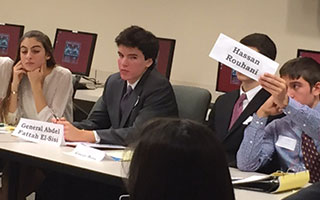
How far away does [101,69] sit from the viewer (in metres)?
5.15

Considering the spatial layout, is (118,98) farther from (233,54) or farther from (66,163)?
(233,54)

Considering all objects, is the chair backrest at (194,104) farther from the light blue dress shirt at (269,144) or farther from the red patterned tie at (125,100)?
the light blue dress shirt at (269,144)

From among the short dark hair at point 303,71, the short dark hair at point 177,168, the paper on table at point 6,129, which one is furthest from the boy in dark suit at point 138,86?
the short dark hair at point 177,168

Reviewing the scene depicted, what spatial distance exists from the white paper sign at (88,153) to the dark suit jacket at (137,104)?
0.28m

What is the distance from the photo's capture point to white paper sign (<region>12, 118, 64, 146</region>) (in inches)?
101

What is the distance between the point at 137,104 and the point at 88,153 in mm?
555

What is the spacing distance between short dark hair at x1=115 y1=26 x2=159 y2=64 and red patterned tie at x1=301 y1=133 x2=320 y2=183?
37.3 inches

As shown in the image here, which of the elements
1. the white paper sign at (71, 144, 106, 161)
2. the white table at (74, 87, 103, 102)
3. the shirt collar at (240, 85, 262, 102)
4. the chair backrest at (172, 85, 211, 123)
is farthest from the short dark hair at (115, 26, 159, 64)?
the white table at (74, 87, 103, 102)

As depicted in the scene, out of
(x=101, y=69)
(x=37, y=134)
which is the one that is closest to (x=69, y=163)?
(x=37, y=134)

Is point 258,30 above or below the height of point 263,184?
above

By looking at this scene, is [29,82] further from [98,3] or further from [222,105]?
[98,3]

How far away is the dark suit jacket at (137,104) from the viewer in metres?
2.72

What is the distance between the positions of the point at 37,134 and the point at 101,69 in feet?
8.51

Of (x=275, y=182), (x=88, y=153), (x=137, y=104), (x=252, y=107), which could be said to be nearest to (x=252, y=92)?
(x=252, y=107)
